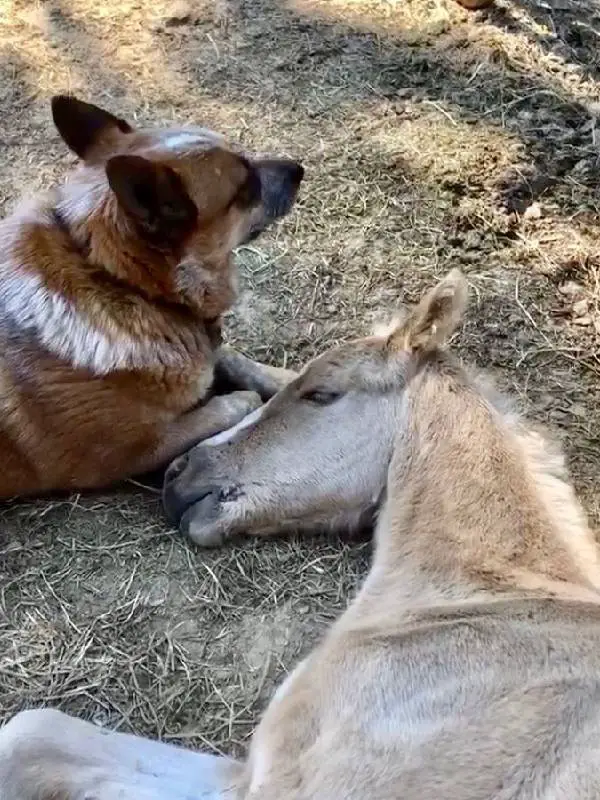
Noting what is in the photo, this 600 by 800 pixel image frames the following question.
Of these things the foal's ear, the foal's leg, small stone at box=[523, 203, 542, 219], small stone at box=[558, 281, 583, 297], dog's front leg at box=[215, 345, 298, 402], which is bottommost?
the foal's leg

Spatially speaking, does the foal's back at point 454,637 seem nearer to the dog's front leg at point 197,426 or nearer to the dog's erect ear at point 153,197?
the dog's front leg at point 197,426

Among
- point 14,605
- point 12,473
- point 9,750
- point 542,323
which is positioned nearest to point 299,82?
point 542,323

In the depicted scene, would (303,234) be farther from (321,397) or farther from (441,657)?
(441,657)

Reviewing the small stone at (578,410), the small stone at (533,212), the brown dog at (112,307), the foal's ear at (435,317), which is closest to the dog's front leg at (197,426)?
the brown dog at (112,307)

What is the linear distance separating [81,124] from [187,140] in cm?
46

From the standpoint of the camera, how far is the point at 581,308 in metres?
4.70

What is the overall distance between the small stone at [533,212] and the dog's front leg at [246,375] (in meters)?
1.73

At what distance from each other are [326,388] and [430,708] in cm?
118

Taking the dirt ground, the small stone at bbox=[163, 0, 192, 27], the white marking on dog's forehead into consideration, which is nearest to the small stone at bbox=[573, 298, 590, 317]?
the dirt ground

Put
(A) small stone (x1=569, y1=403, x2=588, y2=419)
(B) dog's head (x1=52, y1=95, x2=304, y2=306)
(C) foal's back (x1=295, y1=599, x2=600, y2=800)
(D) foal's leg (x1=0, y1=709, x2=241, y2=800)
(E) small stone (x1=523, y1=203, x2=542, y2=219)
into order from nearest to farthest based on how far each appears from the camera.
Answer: (C) foal's back (x1=295, y1=599, x2=600, y2=800), (D) foal's leg (x1=0, y1=709, x2=241, y2=800), (B) dog's head (x1=52, y1=95, x2=304, y2=306), (A) small stone (x1=569, y1=403, x2=588, y2=419), (E) small stone (x1=523, y1=203, x2=542, y2=219)

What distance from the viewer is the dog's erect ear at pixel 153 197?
3338mm

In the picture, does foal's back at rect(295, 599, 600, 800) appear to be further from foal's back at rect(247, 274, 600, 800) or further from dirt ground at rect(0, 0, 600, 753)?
dirt ground at rect(0, 0, 600, 753)

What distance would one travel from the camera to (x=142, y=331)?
12.1 ft

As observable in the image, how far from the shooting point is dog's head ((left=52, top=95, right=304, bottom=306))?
3.47 metres
